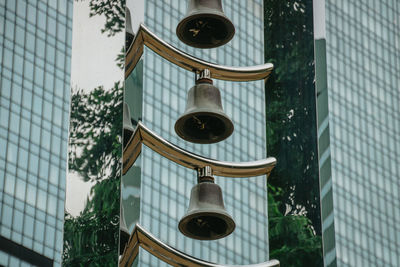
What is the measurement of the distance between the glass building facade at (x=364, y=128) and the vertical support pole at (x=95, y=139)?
29218 millimetres

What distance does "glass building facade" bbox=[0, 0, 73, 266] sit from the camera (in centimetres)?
6369

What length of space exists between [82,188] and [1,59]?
131ft

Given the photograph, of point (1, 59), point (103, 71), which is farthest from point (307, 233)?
point (1, 59)

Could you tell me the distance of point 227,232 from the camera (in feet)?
57.2

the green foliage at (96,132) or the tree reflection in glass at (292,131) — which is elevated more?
the tree reflection in glass at (292,131)

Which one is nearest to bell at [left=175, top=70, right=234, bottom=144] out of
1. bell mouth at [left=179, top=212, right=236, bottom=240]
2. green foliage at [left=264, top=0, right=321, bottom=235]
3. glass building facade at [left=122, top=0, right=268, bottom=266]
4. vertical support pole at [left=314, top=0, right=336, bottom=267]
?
bell mouth at [left=179, top=212, right=236, bottom=240]

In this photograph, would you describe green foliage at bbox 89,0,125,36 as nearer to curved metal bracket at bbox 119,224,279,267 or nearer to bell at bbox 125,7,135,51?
bell at bbox 125,7,135,51

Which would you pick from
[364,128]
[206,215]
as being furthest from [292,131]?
[364,128]

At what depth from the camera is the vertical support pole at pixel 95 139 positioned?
29266mm

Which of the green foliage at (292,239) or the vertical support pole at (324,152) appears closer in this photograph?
the green foliage at (292,239)

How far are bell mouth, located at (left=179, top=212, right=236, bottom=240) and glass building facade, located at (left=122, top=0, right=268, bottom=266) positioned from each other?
37.3 meters

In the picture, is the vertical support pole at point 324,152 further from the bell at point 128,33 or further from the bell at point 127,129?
the bell at point 127,129

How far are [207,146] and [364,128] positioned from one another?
13231 millimetres

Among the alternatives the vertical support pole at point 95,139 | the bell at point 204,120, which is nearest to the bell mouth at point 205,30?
the bell at point 204,120
